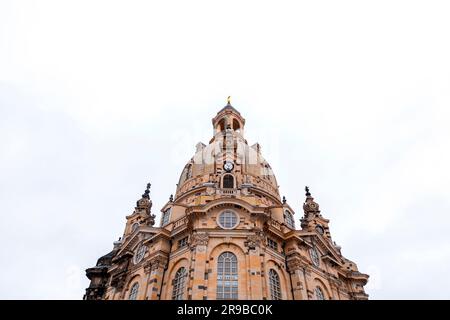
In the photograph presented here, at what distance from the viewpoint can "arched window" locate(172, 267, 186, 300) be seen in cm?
2886

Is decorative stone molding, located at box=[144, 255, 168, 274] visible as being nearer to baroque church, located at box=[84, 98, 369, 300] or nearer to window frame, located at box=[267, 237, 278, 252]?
baroque church, located at box=[84, 98, 369, 300]

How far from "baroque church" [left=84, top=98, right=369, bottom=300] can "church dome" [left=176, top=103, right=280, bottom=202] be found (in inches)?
14.3

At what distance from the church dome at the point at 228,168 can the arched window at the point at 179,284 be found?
11.1 meters

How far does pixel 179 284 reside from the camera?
29688 mm

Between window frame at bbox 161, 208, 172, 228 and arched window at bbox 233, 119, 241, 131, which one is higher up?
arched window at bbox 233, 119, 241, 131

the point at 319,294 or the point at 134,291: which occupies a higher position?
the point at 319,294

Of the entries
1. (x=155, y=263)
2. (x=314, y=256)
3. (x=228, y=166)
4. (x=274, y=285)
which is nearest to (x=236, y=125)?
(x=228, y=166)

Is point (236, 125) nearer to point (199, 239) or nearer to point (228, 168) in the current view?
point (228, 168)

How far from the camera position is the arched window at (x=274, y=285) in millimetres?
28820

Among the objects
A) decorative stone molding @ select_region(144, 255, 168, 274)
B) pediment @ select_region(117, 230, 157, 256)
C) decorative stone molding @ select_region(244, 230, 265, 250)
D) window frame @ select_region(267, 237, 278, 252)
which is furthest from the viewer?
Result: pediment @ select_region(117, 230, 157, 256)

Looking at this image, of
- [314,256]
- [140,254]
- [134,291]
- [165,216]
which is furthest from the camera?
[165,216]

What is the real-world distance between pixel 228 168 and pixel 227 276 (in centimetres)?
1757

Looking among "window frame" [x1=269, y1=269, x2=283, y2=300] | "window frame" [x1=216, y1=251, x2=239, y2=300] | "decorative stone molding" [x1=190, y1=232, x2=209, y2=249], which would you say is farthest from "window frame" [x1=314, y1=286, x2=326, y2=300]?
"decorative stone molding" [x1=190, y1=232, x2=209, y2=249]

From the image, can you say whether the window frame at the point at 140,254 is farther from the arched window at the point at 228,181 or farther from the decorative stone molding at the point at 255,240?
the arched window at the point at 228,181
